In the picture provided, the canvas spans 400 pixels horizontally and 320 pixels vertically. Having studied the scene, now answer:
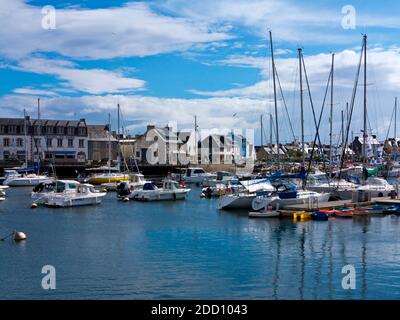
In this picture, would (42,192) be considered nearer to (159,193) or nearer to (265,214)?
(159,193)

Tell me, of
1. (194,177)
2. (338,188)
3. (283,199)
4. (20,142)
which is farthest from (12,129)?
(283,199)

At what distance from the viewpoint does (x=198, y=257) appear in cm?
2761

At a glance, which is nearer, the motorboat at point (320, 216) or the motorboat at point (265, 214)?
the motorboat at point (320, 216)

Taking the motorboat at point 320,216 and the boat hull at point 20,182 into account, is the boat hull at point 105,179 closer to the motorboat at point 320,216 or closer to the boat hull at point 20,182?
the boat hull at point 20,182

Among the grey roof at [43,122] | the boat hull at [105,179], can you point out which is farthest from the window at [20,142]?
the boat hull at [105,179]

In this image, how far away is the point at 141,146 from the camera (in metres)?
121

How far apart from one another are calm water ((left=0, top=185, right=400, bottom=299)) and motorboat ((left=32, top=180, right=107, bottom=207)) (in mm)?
7735

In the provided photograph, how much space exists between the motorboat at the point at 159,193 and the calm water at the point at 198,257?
14660mm

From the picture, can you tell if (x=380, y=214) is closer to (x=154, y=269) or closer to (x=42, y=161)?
(x=154, y=269)

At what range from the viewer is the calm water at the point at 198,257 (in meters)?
21.5

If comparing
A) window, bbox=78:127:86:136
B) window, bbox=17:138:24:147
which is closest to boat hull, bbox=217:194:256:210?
window, bbox=78:127:86:136

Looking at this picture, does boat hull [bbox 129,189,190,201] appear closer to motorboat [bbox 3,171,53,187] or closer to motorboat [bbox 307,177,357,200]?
motorboat [bbox 307,177,357,200]

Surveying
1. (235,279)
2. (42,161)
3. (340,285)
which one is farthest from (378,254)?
(42,161)

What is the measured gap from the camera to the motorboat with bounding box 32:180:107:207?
52750mm
